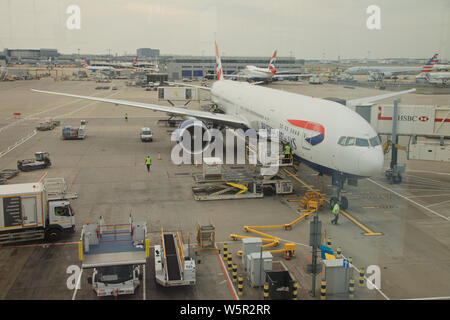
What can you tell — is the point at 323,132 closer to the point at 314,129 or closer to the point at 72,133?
the point at 314,129

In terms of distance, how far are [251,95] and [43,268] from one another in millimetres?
22794

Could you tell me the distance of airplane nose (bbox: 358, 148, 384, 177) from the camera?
19141 mm

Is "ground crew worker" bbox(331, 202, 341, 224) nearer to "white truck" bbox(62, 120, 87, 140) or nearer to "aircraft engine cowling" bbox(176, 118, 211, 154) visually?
"aircraft engine cowling" bbox(176, 118, 211, 154)

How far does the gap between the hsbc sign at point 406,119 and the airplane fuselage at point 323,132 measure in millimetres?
4999

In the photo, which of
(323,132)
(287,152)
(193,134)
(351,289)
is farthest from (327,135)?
(193,134)

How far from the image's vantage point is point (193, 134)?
32438mm

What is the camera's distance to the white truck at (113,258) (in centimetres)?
1265

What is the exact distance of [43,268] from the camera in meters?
14.7

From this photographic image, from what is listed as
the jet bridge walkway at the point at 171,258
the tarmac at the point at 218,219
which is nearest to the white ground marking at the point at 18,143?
the tarmac at the point at 218,219

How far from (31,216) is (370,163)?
1511 centimetres

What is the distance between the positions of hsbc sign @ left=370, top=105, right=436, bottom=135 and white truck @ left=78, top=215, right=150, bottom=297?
18873mm

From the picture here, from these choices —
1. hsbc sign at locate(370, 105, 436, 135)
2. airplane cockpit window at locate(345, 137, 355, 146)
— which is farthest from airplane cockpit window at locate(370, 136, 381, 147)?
hsbc sign at locate(370, 105, 436, 135)

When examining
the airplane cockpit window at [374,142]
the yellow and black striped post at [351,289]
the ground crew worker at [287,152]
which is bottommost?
the yellow and black striped post at [351,289]

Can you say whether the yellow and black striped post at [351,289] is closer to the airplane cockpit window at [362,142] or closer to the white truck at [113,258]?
the white truck at [113,258]
